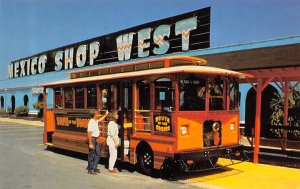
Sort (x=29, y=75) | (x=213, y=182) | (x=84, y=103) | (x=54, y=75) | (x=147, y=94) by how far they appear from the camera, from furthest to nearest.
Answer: (x=29, y=75) < (x=54, y=75) < (x=84, y=103) < (x=147, y=94) < (x=213, y=182)

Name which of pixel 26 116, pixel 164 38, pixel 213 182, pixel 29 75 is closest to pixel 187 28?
pixel 164 38

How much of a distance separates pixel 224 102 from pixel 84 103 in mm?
4766

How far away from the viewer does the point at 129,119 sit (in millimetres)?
10625

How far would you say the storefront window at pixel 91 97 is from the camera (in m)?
12.0

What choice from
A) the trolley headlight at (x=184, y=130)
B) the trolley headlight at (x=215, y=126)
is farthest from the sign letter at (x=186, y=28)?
the trolley headlight at (x=184, y=130)

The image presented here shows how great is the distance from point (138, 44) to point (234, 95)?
22276mm

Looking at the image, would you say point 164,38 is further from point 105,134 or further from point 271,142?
point 105,134

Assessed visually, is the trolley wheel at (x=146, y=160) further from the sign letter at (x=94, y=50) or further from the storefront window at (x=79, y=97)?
the sign letter at (x=94, y=50)

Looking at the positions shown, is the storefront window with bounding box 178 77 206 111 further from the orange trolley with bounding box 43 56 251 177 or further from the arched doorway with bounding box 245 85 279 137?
the arched doorway with bounding box 245 85 279 137

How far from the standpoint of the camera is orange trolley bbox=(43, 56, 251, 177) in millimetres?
9102

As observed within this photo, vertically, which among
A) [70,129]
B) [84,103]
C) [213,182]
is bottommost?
[213,182]

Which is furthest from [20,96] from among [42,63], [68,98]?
[68,98]

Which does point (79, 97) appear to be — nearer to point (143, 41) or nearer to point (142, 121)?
point (142, 121)

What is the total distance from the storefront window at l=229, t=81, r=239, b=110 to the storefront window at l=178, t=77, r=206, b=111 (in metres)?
1.11
